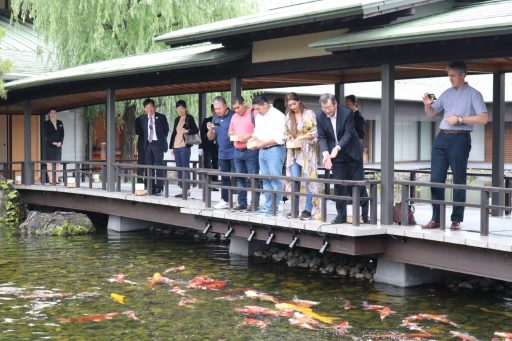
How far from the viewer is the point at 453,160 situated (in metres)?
10.5

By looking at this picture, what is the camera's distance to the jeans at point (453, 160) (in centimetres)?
1046

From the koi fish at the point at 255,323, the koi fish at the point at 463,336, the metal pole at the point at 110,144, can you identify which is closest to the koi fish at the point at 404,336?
the koi fish at the point at 463,336

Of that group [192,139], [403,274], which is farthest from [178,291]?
[192,139]

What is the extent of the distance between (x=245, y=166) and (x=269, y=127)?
1114 mm

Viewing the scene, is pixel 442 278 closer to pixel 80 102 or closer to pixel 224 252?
pixel 224 252

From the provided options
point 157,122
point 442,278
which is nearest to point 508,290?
point 442,278

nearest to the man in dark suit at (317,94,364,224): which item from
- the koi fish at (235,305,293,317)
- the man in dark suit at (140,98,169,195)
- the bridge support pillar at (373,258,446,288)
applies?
the bridge support pillar at (373,258,446,288)

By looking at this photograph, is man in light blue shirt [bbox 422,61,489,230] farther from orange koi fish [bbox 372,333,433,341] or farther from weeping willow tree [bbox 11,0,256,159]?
weeping willow tree [bbox 11,0,256,159]

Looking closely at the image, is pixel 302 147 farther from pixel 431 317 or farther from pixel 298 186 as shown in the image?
pixel 431 317

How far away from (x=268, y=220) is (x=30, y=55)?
16.8 meters

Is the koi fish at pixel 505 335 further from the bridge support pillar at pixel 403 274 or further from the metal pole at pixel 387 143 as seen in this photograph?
the metal pole at pixel 387 143

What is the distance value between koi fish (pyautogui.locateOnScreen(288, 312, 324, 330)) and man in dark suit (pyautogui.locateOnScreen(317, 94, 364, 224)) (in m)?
2.15

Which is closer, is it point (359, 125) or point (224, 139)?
point (359, 125)

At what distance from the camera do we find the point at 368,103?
29.3m
